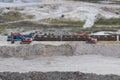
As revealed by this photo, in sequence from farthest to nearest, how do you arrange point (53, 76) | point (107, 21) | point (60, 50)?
point (107, 21), point (60, 50), point (53, 76)

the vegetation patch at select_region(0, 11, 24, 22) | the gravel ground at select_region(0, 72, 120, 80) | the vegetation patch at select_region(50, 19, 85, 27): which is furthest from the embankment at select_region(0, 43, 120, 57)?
the vegetation patch at select_region(0, 11, 24, 22)

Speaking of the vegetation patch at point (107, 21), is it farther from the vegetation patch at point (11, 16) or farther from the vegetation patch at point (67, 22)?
the vegetation patch at point (11, 16)

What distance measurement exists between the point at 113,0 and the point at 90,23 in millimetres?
18560

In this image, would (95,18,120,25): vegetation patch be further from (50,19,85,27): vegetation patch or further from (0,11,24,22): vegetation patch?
(0,11,24,22): vegetation patch

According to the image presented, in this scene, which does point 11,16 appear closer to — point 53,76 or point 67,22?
point 67,22

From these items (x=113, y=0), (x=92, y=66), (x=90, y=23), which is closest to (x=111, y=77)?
(x=92, y=66)

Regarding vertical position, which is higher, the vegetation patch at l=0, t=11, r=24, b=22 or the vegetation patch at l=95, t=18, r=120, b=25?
the vegetation patch at l=95, t=18, r=120, b=25

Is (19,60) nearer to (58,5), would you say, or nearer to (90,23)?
(90,23)

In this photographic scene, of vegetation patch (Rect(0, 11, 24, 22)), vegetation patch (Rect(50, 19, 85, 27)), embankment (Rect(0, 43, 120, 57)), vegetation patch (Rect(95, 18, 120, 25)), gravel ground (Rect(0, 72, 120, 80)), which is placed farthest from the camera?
vegetation patch (Rect(0, 11, 24, 22))

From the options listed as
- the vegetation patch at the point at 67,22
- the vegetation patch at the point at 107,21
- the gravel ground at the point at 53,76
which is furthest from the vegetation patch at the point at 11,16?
the gravel ground at the point at 53,76

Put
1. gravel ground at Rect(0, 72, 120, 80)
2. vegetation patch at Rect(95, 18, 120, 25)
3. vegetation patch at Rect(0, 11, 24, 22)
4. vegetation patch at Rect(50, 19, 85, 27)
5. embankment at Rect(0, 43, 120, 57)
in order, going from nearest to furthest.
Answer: gravel ground at Rect(0, 72, 120, 80)
embankment at Rect(0, 43, 120, 57)
vegetation patch at Rect(50, 19, 85, 27)
vegetation patch at Rect(95, 18, 120, 25)
vegetation patch at Rect(0, 11, 24, 22)

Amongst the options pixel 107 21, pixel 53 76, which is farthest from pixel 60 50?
pixel 107 21

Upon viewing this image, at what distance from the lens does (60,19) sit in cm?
5375

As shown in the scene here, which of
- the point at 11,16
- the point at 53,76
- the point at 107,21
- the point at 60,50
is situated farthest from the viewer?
the point at 11,16
